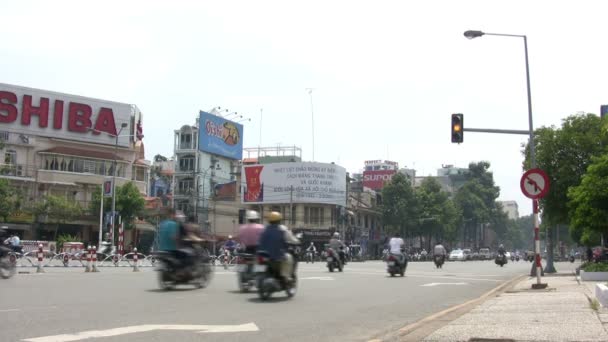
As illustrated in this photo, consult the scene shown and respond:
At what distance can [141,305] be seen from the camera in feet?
37.7

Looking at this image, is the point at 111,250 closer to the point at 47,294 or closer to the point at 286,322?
the point at 47,294

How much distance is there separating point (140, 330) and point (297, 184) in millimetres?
65312

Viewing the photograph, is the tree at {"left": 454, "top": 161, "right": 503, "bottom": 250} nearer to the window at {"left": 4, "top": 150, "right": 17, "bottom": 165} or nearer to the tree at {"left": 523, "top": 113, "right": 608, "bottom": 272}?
the window at {"left": 4, "top": 150, "right": 17, "bottom": 165}

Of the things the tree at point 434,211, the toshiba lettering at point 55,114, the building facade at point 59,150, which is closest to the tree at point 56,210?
the building facade at point 59,150

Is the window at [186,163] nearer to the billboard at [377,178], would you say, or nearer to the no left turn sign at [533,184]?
the billboard at [377,178]

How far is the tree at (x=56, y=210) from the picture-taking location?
58062 mm

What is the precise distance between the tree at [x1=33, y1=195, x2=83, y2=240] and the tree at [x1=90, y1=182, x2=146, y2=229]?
74.7 inches

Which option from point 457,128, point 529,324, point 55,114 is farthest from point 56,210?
point 529,324

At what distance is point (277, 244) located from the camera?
1298 centimetres

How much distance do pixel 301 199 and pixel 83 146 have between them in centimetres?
2280

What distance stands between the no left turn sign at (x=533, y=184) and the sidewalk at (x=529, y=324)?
4.41 meters

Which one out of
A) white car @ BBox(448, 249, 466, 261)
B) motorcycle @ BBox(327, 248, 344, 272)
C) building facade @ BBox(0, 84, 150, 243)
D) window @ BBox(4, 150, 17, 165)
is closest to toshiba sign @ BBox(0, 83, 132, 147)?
building facade @ BBox(0, 84, 150, 243)

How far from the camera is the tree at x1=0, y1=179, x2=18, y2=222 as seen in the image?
2047 inches

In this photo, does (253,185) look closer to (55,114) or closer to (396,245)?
(55,114)
